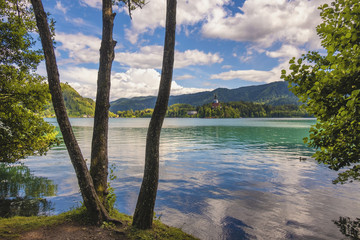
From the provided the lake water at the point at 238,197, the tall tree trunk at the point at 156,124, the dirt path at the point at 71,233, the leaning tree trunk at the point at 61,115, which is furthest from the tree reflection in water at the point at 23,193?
the tall tree trunk at the point at 156,124

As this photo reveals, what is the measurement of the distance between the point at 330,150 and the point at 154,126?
22.0 feet

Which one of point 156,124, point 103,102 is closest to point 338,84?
point 156,124

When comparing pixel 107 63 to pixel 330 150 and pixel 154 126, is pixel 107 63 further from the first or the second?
pixel 330 150

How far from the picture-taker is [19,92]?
1343cm

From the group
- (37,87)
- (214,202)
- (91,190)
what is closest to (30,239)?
(91,190)

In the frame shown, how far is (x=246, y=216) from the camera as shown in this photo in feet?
42.8

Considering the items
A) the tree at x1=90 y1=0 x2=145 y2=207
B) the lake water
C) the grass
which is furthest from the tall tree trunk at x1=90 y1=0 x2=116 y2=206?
the lake water

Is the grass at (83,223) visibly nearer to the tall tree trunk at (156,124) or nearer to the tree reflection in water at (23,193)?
the tall tree trunk at (156,124)

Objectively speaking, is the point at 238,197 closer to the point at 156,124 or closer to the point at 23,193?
the point at 156,124

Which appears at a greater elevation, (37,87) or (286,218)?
(37,87)

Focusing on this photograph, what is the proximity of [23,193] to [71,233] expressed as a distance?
38.7 feet

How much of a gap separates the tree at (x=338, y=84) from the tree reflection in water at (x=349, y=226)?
16.2ft

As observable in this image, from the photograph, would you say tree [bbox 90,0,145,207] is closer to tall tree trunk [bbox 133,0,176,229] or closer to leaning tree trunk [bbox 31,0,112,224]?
leaning tree trunk [bbox 31,0,112,224]

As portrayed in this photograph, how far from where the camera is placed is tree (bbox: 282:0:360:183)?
5605 millimetres
